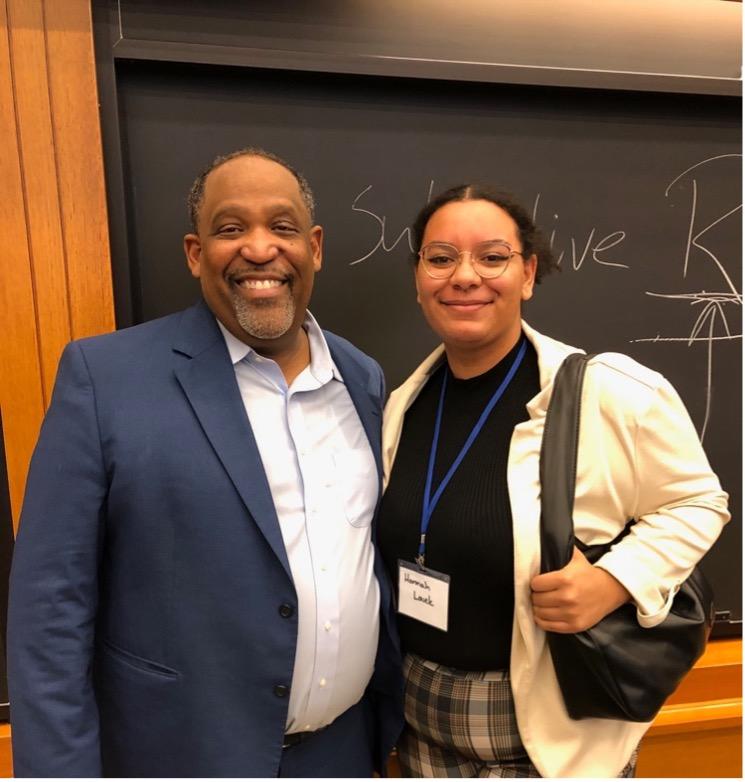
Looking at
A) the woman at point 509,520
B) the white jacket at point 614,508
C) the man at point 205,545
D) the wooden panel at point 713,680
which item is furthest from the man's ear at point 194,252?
the wooden panel at point 713,680

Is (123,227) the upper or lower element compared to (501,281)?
upper

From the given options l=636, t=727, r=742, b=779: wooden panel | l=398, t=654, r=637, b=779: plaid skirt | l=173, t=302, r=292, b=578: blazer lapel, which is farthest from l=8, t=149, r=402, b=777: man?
l=636, t=727, r=742, b=779: wooden panel

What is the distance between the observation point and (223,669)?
1.08 metres

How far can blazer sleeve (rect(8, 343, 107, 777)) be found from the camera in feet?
3.31

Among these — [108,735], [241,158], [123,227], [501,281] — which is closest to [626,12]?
[501,281]

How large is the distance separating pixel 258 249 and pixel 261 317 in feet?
0.44

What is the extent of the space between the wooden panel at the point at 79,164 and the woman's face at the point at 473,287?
2.61ft

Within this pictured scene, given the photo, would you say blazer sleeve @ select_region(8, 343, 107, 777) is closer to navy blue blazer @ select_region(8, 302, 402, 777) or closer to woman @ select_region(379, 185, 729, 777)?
navy blue blazer @ select_region(8, 302, 402, 777)

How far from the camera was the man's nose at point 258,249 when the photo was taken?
1.14 meters

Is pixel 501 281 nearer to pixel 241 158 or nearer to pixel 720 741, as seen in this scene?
pixel 241 158


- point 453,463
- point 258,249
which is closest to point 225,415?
point 258,249

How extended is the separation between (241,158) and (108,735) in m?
1.17

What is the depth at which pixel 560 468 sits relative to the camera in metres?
1.09

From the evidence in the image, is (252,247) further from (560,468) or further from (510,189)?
(510,189)
